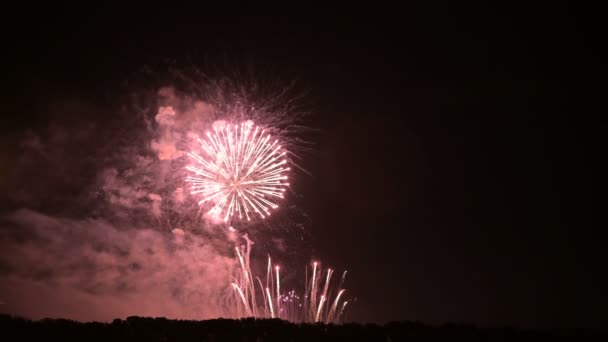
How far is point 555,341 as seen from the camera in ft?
84.8

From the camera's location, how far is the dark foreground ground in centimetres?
2650

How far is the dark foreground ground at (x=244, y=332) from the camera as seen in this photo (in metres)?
26.5

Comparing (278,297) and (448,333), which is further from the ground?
(278,297)

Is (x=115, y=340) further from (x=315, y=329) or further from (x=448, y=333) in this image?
(x=448, y=333)

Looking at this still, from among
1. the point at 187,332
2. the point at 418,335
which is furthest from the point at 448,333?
the point at 187,332

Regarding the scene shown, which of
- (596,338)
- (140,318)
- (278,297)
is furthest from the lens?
(278,297)

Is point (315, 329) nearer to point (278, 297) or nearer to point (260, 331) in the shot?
point (260, 331)

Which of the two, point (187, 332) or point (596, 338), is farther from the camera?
point (187, 332)

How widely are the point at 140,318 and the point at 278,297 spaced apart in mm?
9914

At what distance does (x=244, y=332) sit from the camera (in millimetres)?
28062

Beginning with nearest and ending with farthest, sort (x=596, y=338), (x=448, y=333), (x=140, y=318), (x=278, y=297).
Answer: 1. (x=596, y=338)
2. (x=448, y=333)
3. (x=140, y=318)
4. (x=278, y=297)

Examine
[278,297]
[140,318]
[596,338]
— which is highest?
[278,297]

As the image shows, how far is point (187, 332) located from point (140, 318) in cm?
308

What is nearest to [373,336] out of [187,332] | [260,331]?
[260,331]
